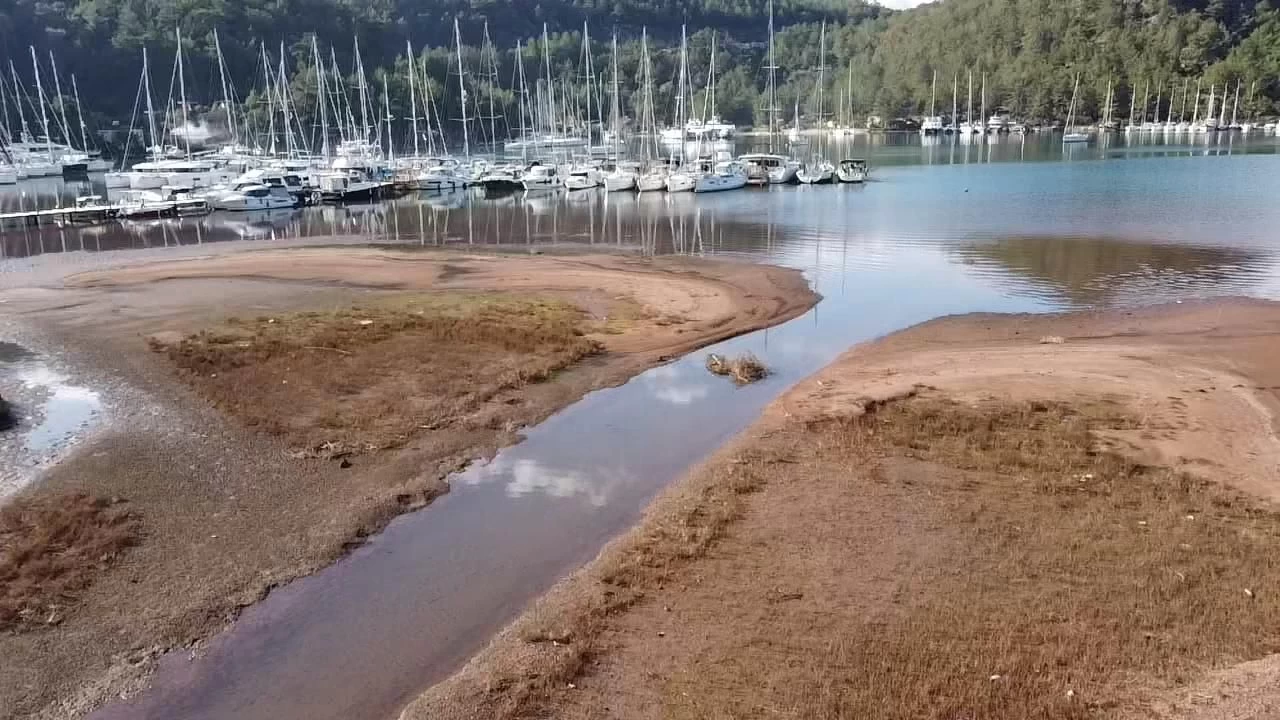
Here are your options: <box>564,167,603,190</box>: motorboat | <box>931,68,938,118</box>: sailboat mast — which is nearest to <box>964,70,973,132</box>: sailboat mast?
<box>931,68,938,118</box>: sailboat mast

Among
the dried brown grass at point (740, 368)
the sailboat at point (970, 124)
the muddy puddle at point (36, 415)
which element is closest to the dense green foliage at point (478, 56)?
the sailboat at point (970, 124)

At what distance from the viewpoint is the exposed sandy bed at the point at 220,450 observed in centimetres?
1167

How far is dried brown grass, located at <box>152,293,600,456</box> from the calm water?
2.46 metres

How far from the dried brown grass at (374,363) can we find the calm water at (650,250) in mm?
2464

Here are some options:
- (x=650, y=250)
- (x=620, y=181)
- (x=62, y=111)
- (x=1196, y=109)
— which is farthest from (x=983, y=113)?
(x=650, y=250)

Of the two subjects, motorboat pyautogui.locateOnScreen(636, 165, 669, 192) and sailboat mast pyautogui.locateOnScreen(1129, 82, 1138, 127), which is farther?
sailboat mast pyautogui.locateOnScreen(1129, 82, 1138, 127)

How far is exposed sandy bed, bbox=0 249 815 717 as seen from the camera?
11.7 m

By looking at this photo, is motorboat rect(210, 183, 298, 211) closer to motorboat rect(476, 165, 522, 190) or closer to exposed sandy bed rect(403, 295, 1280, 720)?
motorboat rect(476, 165, 522, 190)

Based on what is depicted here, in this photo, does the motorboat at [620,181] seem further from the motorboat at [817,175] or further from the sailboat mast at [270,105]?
the sailboat mast at [270,105]

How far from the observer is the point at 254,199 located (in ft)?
226

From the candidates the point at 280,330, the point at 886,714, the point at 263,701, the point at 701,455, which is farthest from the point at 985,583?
the point at 280,330

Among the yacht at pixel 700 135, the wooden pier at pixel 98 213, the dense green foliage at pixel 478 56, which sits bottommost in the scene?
the wooden pier at pixel 98 213

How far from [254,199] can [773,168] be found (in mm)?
42626

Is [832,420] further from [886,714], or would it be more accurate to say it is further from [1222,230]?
[1222,230]
